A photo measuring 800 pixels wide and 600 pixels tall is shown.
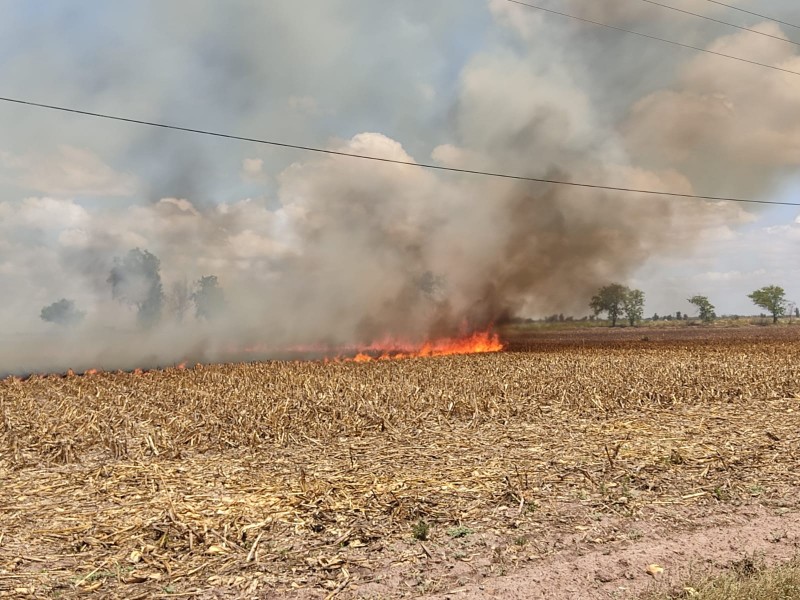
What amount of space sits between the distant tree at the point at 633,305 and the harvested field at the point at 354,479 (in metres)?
144

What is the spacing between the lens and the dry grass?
18.4 feet

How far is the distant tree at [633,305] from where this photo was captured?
155300 millimetres

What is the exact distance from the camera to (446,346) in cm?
5103

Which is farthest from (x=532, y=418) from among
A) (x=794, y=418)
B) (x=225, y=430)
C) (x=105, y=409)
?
(x=105, y=409)

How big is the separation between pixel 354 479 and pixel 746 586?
19.2ft

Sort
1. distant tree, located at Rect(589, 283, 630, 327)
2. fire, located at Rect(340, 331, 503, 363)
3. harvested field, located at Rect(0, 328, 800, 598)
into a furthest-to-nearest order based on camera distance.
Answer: distant tree, located at Rect(589, 283, 630, 327), fire, located at Rect(340, 331, 503, 363), harvested field, located at Rect(0, 328, 800, 598)

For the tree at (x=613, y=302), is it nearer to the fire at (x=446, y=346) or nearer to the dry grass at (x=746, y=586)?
the fire at (x=446, y=346)

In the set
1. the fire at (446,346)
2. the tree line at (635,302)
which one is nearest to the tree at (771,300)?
the tree line at (635,302)

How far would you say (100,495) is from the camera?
9.59 m

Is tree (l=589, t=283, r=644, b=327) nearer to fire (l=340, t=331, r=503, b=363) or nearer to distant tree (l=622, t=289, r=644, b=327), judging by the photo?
distant tree (l=622, t=289, r=644, b=327)

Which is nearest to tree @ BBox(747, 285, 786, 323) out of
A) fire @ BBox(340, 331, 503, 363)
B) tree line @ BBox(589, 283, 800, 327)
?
tree line @ BBox(589, 283, 800, 327)

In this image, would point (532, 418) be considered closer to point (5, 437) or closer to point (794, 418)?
point (794, 418)

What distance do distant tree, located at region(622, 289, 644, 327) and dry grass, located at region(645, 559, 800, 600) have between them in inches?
6170

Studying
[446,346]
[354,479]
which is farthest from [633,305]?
[354,479]
